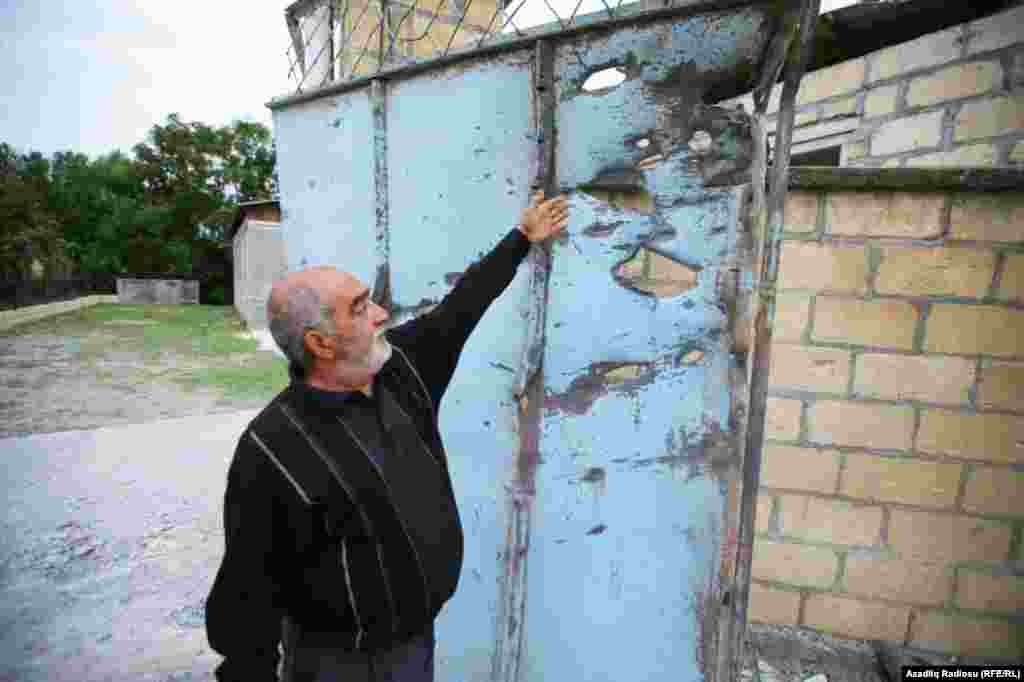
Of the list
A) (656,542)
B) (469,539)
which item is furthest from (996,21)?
(469,539)

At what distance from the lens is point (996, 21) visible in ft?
8.34

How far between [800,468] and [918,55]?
2300 millimetres

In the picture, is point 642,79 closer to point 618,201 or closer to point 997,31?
point 618,201

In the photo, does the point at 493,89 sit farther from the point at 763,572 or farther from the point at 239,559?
the point at 763,572

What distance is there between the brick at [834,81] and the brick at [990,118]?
713mm

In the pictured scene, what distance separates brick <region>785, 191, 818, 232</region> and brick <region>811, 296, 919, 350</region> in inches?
11.9

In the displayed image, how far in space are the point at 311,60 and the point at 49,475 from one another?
374 centimetres

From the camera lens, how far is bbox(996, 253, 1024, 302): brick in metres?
2.07

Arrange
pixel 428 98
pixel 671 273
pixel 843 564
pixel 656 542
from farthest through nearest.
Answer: pixel 843 564 → pixel 671 273 → pixel 428 98 → pixel 656 542

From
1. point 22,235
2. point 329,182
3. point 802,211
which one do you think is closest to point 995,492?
point 802,211

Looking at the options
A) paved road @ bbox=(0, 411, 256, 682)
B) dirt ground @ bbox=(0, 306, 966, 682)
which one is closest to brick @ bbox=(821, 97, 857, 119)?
dirt ground @ bbox=(0, 306, 966, 682)

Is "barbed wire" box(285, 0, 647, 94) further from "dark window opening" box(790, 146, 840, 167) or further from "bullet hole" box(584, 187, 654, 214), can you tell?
"dark window opening" box(790, 146, 840, 167)

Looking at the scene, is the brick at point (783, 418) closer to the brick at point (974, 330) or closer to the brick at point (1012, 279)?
the brick at point (974, 330)

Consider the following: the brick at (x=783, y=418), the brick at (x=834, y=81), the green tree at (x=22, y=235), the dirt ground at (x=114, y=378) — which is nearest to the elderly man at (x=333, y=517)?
the brick at (x=783, y=418)
